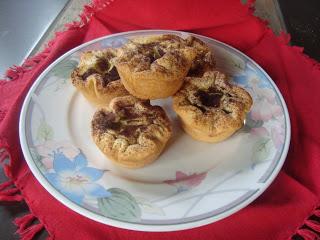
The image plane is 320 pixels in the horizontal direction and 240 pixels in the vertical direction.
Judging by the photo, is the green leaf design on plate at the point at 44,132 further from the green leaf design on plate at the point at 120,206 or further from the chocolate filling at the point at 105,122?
the green leaf design on plate at the point at 120,206

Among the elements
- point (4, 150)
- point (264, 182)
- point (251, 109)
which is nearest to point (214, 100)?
point (251, 109)

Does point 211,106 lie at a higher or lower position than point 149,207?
higher

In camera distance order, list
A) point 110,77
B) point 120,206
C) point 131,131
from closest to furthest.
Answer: point 120,206, point 131,131, point 110,77

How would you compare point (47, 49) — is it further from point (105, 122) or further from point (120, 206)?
point (120, 206)

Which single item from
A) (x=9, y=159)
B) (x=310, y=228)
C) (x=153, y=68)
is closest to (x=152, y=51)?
(x=153, y=68)

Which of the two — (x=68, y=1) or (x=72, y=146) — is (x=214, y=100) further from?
(x=68, y=1)

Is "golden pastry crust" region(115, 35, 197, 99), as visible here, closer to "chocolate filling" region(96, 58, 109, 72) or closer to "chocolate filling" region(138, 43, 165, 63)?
"chocolate filling" region(138, 43, 165, 63)

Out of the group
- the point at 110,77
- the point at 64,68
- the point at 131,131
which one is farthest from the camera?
the point at 64,68

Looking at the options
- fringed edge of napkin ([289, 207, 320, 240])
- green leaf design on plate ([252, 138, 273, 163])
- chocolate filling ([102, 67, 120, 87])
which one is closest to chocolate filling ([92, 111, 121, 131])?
chocolate filling ([102, 67, 120, 87])
